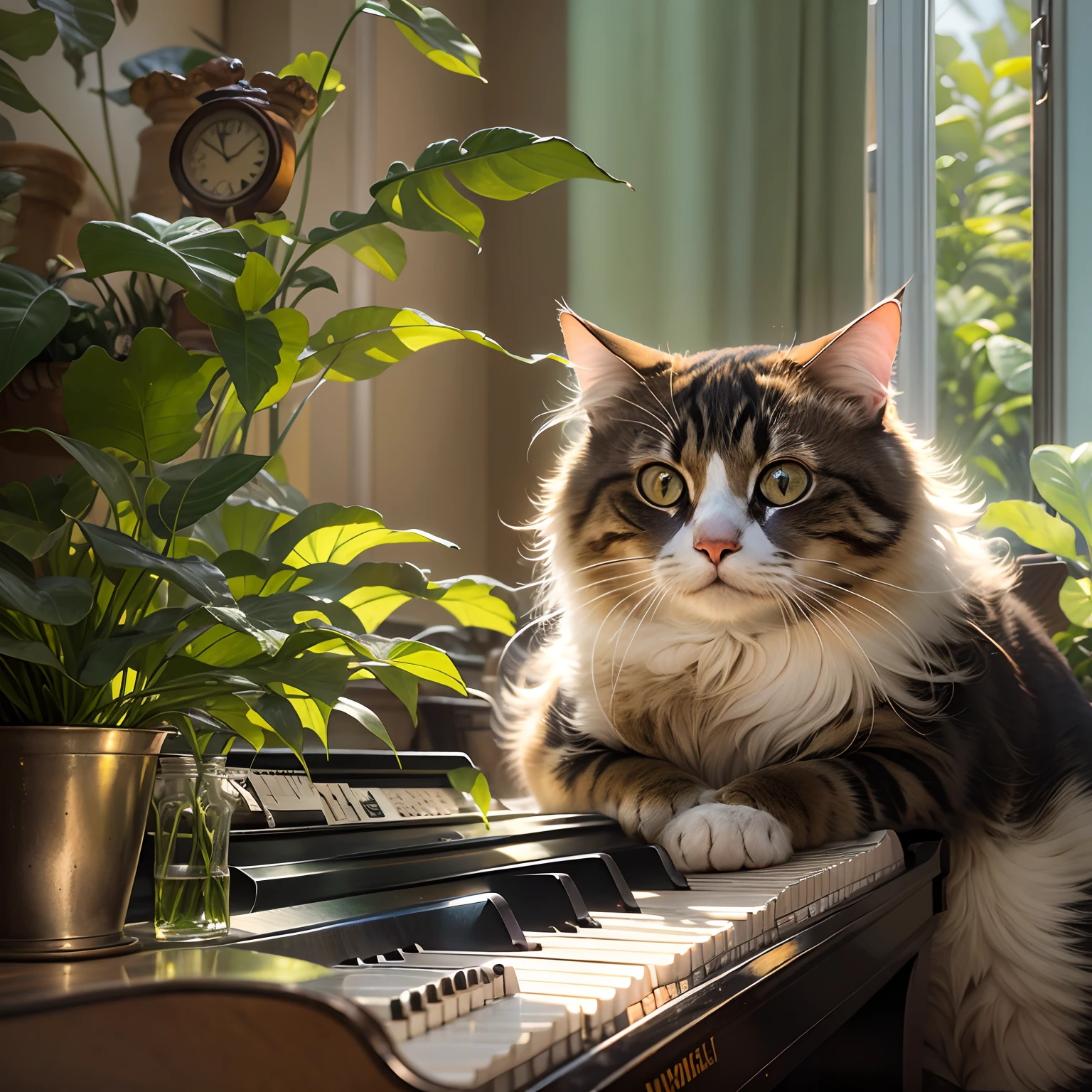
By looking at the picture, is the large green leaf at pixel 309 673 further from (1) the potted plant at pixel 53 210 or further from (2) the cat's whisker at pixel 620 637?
(2) the cat's whisker at pixel 620 637

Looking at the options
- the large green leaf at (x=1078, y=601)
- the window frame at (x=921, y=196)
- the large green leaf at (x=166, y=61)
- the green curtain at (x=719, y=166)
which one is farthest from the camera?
the green curtain at (x=719, y=166)

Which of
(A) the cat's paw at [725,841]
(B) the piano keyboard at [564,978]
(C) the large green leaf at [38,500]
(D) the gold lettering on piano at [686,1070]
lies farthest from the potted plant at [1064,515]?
(C) the large green leaf at [38,500]

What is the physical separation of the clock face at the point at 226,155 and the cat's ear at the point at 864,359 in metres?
0.83

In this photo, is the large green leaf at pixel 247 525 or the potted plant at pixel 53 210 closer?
the large green leaf at pixel 247 525

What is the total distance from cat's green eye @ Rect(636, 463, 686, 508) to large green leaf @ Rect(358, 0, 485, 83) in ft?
1.86

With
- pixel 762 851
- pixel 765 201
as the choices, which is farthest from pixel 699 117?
pixel 762 851

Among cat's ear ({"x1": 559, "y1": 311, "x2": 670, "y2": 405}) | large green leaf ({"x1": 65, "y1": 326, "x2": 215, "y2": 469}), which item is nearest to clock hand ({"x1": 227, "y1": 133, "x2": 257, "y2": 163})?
cat's ear ({"x1": 559, "y1": 311, "x2": 670, "y2": 405})

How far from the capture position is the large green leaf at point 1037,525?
202 centimetres

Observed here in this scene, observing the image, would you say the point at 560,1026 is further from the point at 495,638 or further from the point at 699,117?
the point at 699,117

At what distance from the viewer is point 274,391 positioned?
2.38 feet

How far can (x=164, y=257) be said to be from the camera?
1.84ft

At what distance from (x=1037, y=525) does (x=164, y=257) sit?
1.85m

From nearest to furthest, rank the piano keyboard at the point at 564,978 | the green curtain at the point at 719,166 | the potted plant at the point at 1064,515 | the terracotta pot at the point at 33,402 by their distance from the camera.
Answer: the piano keyboard at the point at 564,978, the terracotta pot at the point at 33,402, the potted plant at the point at 1064,515, the green curtain at the point at 719,166

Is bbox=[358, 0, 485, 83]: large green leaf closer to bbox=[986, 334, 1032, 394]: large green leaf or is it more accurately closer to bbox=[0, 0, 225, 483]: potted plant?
bbox=[0, 0, 225, 483]: potted plant
